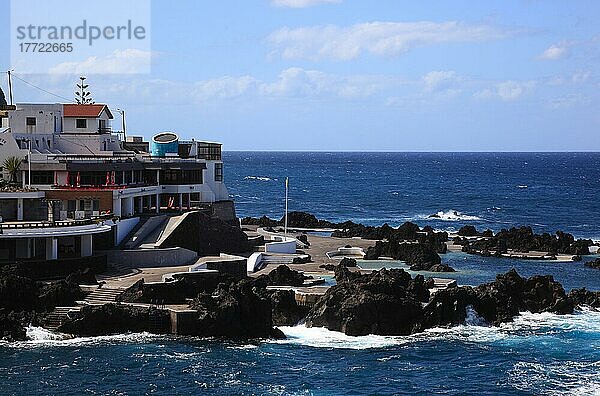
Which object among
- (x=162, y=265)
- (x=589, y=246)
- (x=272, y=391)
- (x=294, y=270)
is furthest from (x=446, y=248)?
(x=272, y=391)

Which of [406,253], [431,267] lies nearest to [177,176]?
[406,253]

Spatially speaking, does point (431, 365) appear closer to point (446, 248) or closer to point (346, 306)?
point (346, 306)

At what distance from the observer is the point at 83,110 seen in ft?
243

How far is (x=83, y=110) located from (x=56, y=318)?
27.0 metres

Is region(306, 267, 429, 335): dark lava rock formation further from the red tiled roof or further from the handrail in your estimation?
the red tiled roof

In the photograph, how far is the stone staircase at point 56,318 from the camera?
49.9 meters

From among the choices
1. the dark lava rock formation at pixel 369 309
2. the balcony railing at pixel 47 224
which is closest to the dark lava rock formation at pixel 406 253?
the dark lava rock formation at pixel 369 309

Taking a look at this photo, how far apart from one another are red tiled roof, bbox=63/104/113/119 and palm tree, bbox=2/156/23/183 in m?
8.26

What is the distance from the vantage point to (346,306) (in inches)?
2052

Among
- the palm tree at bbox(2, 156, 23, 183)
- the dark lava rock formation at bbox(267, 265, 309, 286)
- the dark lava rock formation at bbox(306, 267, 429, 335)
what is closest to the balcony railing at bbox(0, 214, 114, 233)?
the palm tree at bbox(2, 156, 23, 183)

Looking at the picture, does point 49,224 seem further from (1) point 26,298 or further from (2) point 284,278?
(2) point 284,278

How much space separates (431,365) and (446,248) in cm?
4170

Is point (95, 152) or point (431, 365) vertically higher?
point (95, 152)

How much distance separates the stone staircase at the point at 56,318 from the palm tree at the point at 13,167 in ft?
57.8
